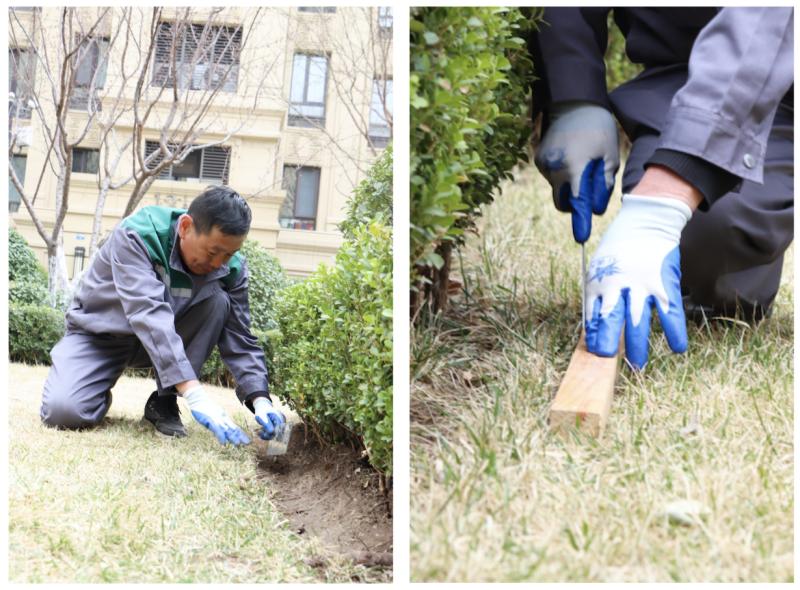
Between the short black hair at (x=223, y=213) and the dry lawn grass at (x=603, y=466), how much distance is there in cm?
78

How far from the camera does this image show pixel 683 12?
1889 millimetres

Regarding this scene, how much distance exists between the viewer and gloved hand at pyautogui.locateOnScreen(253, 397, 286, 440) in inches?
75.4

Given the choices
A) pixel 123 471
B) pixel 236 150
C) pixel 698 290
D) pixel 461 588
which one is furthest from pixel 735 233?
pixel 236 150

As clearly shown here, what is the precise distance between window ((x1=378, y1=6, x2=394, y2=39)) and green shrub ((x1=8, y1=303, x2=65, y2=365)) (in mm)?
2738

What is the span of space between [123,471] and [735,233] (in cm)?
197

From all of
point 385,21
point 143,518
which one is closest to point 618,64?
point 385,21

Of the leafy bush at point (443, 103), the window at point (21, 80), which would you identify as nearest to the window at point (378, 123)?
the window at point (21, 80)

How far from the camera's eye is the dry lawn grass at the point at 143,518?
1.01 meters

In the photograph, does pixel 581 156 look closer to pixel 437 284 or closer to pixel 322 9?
pixel 437 284

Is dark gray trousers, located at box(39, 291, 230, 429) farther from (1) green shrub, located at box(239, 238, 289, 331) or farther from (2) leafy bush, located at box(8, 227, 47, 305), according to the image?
(2) leafy bush, located at box(8, 227, 47, 305)

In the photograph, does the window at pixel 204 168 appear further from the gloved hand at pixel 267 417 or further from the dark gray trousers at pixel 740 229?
the dark gray trousers at pixel 740 229

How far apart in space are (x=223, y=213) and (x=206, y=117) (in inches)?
74.2

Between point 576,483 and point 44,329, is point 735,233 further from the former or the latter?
point 44,329

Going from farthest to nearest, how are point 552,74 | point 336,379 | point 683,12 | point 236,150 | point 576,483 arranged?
1. point 236,150
2. point 683,12
3. point 552,74
4. point 336,379
5. point 576,483
